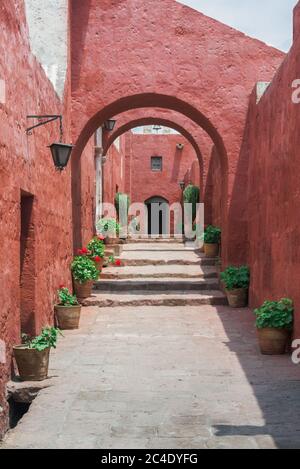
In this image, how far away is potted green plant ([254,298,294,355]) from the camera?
675cm

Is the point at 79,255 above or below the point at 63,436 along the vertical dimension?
above

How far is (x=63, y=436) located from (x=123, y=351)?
2.89 meters

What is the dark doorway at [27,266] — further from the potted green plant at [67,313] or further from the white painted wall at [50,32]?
the white painted wall at [50,32]

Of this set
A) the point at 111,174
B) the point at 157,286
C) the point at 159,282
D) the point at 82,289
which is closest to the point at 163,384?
the point at 82,289

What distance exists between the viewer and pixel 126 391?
17.9ft

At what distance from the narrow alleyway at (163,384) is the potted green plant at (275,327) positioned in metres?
0.19

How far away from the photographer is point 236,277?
1015cm

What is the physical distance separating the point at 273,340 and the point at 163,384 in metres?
1.65

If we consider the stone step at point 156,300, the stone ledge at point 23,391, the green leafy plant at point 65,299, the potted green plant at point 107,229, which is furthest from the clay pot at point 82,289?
the potted green plant at point 107,229

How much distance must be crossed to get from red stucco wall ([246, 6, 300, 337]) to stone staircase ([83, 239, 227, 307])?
1.34 m

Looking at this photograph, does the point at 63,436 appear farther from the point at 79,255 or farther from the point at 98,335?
the point at 79,255

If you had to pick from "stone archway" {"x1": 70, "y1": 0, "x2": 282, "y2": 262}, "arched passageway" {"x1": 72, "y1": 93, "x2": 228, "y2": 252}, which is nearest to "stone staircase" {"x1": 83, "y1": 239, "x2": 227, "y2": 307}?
"arched passageway" {"x1": 72, "y1": 93, "x2": 228, "y2": 252}

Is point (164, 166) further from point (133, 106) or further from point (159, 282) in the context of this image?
point (159, 282)

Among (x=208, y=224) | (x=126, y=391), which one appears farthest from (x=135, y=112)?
(x=126, y=391)
